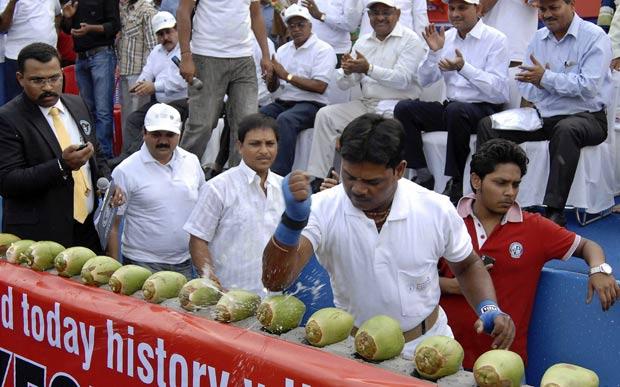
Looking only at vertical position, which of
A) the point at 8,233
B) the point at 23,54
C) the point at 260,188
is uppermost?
the point at 23,54

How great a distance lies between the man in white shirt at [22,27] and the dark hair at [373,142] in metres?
7.15

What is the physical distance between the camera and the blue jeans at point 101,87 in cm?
1011

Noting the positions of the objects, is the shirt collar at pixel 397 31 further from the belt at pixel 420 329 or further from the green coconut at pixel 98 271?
the belt at pixel 420 329

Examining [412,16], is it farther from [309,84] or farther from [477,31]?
[477,31]

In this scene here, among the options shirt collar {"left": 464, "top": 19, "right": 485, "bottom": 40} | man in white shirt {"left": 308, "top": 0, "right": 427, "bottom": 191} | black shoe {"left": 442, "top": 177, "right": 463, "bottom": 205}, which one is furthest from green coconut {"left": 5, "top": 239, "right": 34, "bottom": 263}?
shirt collar {"left": 464, "top": 19, "right": 485, "bottom": 40}

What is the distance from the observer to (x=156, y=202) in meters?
5.39

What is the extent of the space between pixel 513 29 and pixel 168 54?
137 inches

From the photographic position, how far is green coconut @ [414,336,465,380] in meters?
2.98

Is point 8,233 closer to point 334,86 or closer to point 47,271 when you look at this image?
point 47,271

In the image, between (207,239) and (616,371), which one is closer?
(616,371)

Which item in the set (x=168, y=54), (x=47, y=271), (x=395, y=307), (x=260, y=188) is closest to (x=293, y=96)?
(x=168, y=54)

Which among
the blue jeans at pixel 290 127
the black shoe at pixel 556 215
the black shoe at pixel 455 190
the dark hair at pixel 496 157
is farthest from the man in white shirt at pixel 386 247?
the blue jeans at pixel 290 127

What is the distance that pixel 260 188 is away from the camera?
4.95 meters

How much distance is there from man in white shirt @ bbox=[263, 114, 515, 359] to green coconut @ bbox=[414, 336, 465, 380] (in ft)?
1.31
